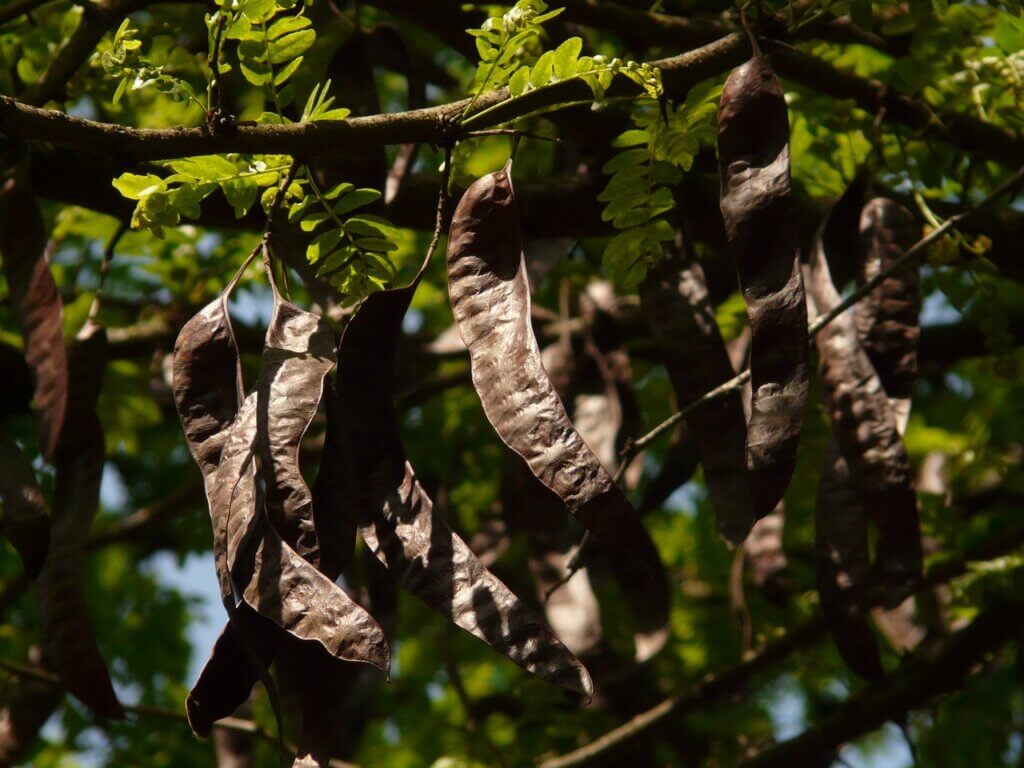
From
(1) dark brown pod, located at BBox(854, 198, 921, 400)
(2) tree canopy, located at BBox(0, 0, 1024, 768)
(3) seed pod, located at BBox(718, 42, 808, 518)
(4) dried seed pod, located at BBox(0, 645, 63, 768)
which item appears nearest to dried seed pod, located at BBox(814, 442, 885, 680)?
(2) tree canopy, located at BBox(0, 0, 1024, 768)

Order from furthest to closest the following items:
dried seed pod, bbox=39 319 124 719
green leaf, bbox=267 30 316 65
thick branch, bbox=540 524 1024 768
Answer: thick branch, bbox=540 524 1024 768, dried seed pod, bbox=39 319 124 719, green leaf, bbox=267 30 316 65

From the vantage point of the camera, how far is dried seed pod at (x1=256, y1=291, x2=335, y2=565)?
57.2 inches

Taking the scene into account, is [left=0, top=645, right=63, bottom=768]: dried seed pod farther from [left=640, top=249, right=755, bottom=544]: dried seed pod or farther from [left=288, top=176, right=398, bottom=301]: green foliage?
[left=640, top=249, right=755, bottom=544]: dried seed pod

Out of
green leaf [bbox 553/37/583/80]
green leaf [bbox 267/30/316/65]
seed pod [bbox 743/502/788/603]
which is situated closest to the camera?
green leaf [bbox 553/37/583/80]

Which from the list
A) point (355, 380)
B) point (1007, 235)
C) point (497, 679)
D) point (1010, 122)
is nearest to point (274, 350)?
point (355, 380)

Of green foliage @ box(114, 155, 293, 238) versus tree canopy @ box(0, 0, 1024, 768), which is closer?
tree canopy @ box(0, 0, 1024, 768)

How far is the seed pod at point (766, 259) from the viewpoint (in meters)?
1.45

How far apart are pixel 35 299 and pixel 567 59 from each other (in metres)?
0.99

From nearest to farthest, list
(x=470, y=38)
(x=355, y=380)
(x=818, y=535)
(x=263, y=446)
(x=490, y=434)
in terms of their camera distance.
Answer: (x=263, y=446)
(x=355, y=380)
(x=818, y=535)
(x=470, y=38)
(x=490, y=434)

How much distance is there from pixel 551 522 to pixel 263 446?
1268 mm

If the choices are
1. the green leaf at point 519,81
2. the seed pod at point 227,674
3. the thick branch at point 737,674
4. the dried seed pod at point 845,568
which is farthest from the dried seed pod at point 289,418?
the thick branch at point 737,674

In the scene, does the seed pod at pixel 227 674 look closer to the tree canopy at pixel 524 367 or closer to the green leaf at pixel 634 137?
the tree canopy at pixel 524 367

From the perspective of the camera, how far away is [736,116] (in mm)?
1633

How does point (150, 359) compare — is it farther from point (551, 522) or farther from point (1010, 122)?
point (1010, 122)
